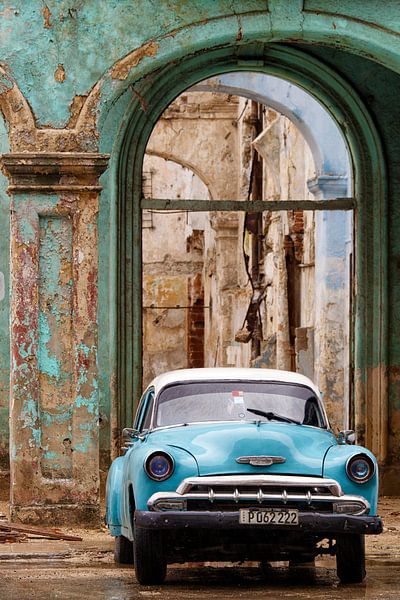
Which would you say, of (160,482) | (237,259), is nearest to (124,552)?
(160,482)

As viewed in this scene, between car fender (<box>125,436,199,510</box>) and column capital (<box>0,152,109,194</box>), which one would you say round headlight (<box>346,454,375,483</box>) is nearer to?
car fender (<box>125,436,199,510</box>)

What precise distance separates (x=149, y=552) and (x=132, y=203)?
7.58 m

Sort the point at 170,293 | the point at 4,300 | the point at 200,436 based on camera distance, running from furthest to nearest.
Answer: the point at 170,293 → the point at 4,300 → the point at 200,436

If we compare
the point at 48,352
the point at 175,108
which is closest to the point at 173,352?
the point at 175,108

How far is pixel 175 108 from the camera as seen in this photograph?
32.2m

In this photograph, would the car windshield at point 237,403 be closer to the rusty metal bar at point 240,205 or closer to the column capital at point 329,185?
the rusty metal bar at point 240,205

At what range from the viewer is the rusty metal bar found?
1638 cm

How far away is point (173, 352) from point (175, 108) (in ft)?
41.3

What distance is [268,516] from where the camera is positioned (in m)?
→ 9.20

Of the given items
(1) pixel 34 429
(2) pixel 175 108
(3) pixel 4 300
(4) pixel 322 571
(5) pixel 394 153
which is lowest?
(4) pixel 322 571

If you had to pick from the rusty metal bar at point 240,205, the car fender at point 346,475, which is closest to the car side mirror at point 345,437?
the car fender at point 346,475

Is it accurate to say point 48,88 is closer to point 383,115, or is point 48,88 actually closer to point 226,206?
point 226,206

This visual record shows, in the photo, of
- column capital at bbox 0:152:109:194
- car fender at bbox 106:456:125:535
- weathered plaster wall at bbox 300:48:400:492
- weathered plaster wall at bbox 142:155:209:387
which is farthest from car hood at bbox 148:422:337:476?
weathered plaster wall at bbox 142:155:209:387

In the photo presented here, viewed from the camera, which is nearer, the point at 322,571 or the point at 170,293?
the point at 322,571
